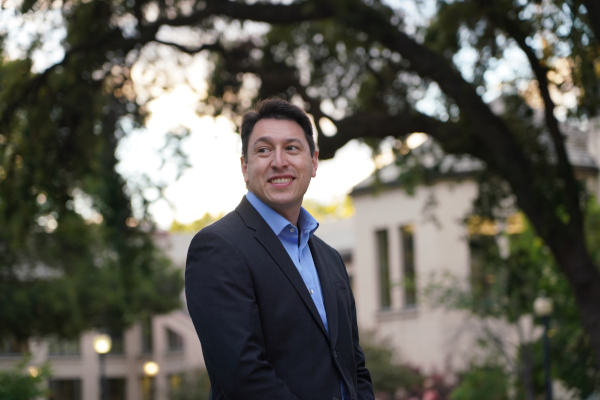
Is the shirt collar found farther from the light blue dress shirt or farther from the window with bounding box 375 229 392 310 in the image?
the window with bounding box 375 229 392 310

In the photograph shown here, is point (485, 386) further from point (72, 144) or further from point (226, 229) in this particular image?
point (226, 229)

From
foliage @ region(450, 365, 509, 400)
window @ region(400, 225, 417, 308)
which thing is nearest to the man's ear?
foliage @ region(450, 365, 509, 400)

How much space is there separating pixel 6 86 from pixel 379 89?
6.41m

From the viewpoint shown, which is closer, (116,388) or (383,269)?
(383,269)

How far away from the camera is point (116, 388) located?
4678cm

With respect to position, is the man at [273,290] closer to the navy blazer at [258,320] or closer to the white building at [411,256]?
the navy blazer at [258,320]

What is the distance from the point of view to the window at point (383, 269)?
30.9 m

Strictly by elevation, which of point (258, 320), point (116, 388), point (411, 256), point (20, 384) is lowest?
point (116, 388)

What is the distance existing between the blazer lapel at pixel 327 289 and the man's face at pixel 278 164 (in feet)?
0.81

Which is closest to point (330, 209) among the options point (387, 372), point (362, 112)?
point (387, 372)

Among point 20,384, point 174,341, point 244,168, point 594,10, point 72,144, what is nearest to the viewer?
point 244,168

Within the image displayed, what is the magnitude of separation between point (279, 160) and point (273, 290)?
1.78 ft

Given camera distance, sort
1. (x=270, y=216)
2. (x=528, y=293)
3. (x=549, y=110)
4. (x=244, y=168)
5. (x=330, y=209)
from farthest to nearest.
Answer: (x=330, y=209) → (x=528, y=293) → (x=549, y=110) → (x=244, y=168) → (x=270, y=216)

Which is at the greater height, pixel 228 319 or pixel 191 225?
pixel 191 225
